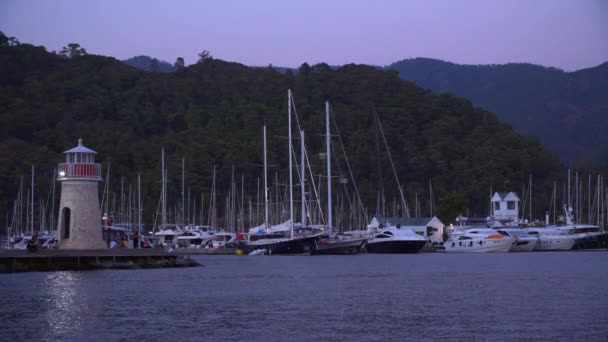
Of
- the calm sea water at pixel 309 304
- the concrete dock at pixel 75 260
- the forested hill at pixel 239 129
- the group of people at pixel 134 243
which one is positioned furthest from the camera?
the forested hill at pixel 239 129

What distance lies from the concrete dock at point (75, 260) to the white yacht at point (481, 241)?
122 feet

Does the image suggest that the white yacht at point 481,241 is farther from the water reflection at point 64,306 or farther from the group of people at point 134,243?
the water reflection at point 64,306

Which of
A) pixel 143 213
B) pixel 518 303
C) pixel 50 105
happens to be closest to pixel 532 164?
pixel 143 213

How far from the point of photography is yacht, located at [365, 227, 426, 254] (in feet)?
274

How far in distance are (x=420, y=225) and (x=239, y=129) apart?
67474 millimetres

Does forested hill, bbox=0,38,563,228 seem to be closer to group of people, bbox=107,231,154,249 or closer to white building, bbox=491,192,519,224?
white building, bbox=491,192,519,224

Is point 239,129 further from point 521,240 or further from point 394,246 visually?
point 394,246

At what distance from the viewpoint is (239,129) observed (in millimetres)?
162500

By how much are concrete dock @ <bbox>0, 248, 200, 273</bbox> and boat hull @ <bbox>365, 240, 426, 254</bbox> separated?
86.5 feet

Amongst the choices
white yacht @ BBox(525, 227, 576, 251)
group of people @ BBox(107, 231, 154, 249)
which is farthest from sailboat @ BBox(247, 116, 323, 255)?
white yacht @ BBox(525, 227, 576, 251)

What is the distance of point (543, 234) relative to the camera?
9456 cm

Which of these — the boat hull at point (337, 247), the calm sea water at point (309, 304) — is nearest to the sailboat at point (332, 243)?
the boat hull at point (337, 247)

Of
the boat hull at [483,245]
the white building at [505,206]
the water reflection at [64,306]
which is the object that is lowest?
the water reflection at [64,306]

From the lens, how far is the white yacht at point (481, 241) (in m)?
89.9
